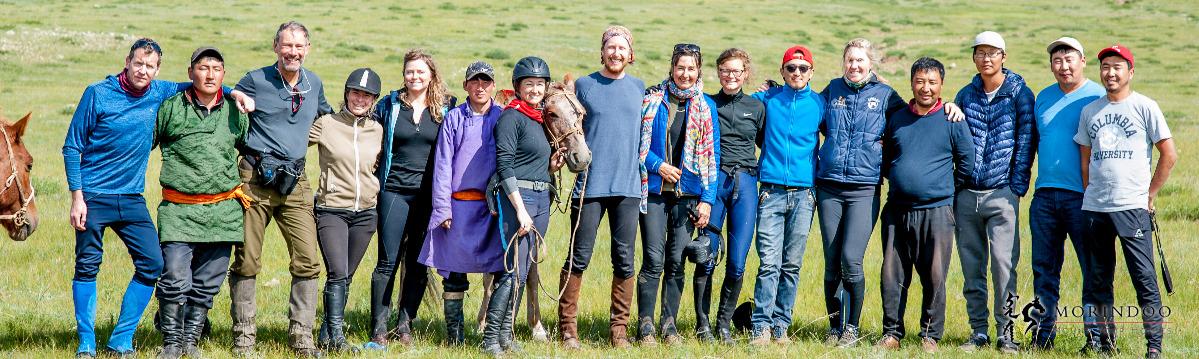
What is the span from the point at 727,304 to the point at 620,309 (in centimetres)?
85

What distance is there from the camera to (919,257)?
24.7ft

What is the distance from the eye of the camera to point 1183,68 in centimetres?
3641

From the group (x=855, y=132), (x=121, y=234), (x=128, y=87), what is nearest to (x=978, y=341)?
(x=855, y=132)

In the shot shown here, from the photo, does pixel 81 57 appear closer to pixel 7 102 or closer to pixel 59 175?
pixel 7 102

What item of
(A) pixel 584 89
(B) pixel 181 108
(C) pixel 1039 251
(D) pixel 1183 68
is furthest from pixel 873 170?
(D) pixel 1183 68

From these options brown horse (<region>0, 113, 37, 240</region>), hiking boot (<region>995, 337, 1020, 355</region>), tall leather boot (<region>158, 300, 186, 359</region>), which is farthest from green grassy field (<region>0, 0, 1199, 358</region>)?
brown horse (<region>0, 113, 37, 240</region>)

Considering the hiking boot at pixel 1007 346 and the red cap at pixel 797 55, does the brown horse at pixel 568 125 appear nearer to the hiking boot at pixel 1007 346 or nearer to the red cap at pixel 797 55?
the red cap at pixel 797 55

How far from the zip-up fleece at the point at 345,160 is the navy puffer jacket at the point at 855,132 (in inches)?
127

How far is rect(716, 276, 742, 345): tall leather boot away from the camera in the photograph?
25.5ft

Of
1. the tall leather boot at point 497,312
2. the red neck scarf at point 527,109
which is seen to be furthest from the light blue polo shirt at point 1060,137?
the tall leather boot at point 497,312

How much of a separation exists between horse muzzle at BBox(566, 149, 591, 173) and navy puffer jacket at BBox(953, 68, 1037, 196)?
2759mm

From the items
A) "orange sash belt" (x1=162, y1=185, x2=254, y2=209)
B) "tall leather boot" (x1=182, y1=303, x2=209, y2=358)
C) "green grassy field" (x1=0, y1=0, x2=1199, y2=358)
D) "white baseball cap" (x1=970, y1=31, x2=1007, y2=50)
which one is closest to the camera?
"orange sash belt" (x1=162, y1=185, x2=254, y2=209)

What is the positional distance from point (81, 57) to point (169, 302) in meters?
27.8

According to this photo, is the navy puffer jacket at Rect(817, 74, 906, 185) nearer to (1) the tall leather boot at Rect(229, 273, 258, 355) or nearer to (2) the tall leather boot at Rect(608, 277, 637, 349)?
(2) the tall leather boot at Rect(608, 277, 637, 349)
